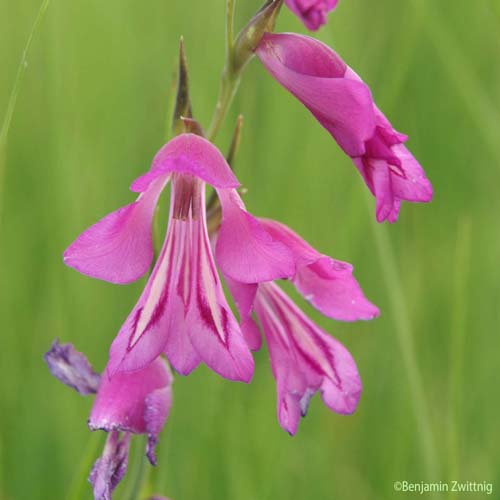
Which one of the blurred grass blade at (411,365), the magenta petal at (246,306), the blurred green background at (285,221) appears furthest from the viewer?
the blurred green background at (285,221)

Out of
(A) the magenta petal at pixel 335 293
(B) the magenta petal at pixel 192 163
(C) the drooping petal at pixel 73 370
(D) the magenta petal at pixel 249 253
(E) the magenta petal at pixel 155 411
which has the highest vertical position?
(B) the magenta petal at pixel 192 163

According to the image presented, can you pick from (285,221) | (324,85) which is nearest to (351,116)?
(324,85)

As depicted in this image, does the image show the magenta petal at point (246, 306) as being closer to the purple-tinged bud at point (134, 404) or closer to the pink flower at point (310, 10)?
the purple-tinged bud at point (134, 404)

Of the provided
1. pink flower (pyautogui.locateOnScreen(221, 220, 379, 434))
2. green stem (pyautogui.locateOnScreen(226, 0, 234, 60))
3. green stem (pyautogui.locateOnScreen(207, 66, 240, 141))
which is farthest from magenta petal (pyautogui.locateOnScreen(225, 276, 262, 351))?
green stem (pyautogui.locateOnScreen(226, 0, 234, 60))

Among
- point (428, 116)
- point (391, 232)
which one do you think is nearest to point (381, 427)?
point (391, 232)

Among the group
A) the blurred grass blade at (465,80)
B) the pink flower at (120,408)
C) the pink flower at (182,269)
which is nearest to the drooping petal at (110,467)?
the pink flower at (120,408)

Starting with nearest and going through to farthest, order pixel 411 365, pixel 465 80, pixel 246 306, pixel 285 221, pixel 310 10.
→ pixel 310 10
pixel 246 306
pixel 411 365
pixel 465 80
pixel 285 221

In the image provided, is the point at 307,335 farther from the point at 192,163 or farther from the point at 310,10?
the point at 310,10
